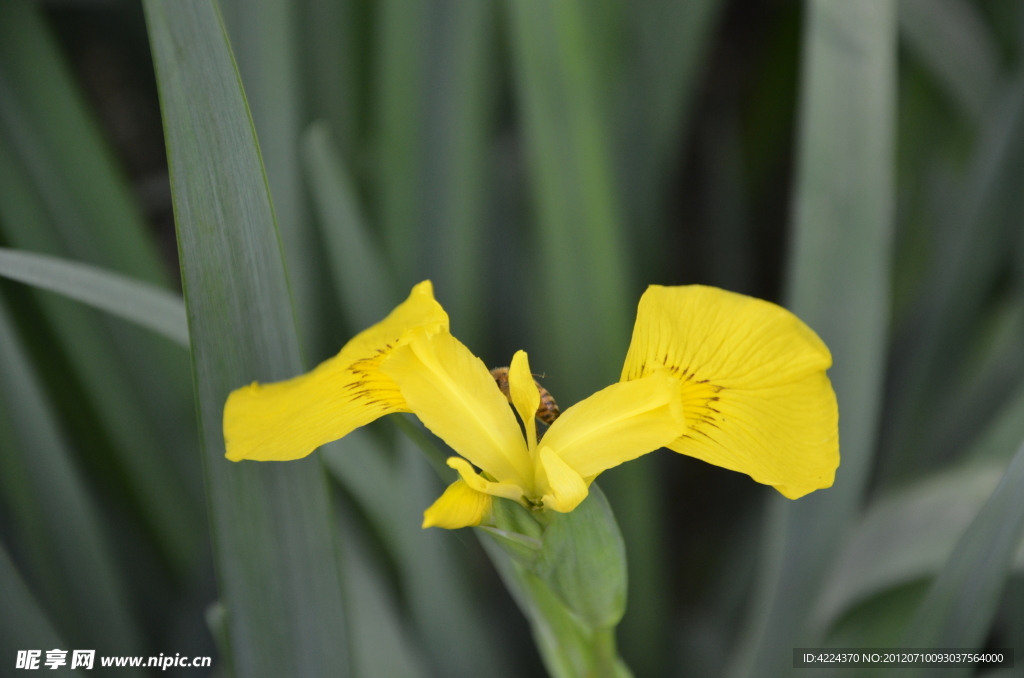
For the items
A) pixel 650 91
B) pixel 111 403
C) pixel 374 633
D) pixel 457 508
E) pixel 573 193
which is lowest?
pixel 374 633

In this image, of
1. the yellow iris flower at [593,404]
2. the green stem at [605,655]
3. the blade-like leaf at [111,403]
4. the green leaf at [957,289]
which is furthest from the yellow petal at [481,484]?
the green leaf at [957,289]

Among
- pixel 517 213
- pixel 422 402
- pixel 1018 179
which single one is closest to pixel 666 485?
pixel 517 213

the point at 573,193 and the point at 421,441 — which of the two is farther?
the point at 573,193

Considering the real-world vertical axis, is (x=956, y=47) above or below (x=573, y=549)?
above

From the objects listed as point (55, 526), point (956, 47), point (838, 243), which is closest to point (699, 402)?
point (838, 243)

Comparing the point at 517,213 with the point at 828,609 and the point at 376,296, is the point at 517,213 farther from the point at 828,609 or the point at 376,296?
the point at 828,609

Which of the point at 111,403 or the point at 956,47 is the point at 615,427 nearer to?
the point at 111,403

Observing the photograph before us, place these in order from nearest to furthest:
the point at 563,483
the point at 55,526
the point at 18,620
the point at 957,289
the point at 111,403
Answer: the point at 563,483 → the point at 18,620 → the point at 55,526 → the point at 111,403 → the point at 957,289

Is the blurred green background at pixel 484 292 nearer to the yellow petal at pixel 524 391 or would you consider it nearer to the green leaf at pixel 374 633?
the green leaf at pixel 374 633
